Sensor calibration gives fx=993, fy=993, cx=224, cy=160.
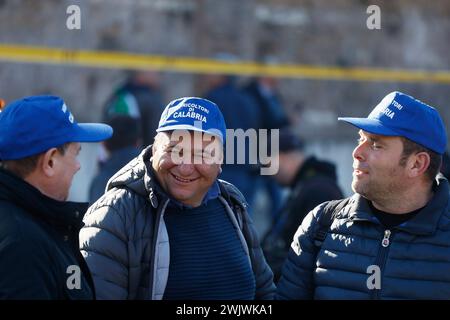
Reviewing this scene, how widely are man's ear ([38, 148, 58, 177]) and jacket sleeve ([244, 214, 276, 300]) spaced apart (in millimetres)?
1023

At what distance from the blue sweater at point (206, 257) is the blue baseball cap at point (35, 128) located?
57cm

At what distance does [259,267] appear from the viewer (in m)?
4.21

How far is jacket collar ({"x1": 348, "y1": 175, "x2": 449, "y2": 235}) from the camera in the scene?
12.8 feet

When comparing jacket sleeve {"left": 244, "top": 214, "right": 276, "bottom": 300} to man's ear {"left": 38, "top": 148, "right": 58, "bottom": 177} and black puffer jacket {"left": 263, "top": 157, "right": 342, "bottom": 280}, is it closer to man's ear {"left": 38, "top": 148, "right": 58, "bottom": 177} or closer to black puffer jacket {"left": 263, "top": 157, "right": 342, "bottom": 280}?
man's ear {"left": 38, "top": 148, "right": 58, "bottom": 177}

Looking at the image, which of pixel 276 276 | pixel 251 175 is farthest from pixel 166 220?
pixel 251 175

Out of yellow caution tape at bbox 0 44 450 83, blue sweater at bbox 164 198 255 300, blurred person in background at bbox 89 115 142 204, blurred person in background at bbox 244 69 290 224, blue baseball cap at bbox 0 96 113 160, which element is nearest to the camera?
blue baseball cap at bbox 0 96 113 160

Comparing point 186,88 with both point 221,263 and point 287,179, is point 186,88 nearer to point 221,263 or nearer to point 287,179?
point 287,179

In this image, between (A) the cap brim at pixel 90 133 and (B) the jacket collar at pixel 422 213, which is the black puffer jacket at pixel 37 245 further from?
(B) the jacket collar at pixel 422 213

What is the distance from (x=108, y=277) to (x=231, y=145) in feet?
11.1

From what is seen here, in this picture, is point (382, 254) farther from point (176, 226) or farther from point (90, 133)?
point (90, 133)

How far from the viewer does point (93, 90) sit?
13797mm

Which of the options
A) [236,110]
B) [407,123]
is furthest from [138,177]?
[236,110]

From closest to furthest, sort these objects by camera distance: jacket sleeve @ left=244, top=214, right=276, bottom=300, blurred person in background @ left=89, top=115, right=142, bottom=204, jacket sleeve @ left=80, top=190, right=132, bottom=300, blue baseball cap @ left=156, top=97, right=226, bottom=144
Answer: jacket sleeve @ left=80, top=190, right=132, bottom=300 → blue baseball cap @ left=156, top=97, right=226, bottom=144 → jacket sleeve @ left=244, top=214, right=276, bottom=300 → blurred person in background @ left=89, top=115, right=142, bottom=204

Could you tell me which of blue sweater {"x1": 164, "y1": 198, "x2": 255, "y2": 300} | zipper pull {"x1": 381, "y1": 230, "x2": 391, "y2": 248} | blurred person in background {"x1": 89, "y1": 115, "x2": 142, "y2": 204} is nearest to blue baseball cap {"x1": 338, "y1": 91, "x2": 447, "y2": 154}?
zipper pull {"x1": 381, "y1": 230, "x2": 391, "y2": 248}
